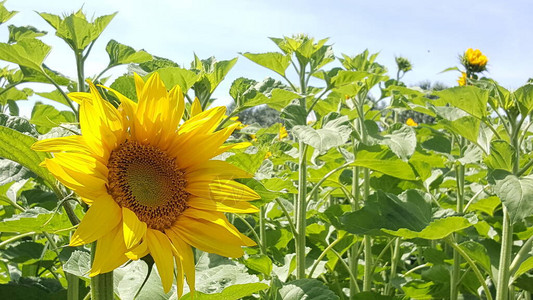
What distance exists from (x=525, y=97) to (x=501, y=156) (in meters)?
0.20

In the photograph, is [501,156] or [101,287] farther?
[501,156]

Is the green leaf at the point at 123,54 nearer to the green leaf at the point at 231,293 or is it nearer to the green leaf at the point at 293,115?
the green leaf at the point at 293,115

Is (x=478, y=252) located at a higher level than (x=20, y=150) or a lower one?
lower

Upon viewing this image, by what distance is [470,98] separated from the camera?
149 cm

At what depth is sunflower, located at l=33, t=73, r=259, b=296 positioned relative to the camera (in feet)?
Result: 2.41

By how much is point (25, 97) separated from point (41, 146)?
1836 millimetres

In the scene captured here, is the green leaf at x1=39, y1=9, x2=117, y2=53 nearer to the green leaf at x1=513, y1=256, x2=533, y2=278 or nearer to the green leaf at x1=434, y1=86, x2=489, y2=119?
the green leaf at x1=434, y1=86, x2=489, y2=119

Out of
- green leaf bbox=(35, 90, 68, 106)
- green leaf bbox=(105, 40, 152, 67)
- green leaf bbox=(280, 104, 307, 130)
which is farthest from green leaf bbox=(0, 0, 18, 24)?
green leaf bbox=(280, 104, 307, 130)

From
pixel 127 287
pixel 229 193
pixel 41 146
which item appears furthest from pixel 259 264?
pixel 41 146

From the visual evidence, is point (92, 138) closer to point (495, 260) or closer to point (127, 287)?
point (127, 287)

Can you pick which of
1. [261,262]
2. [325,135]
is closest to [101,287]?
[261,262]

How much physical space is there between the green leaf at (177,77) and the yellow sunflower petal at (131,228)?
1.09 feet

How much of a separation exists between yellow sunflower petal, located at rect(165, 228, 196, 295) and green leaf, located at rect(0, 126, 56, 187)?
8.0 inches

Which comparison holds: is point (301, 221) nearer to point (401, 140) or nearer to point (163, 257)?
point (401, 140)
